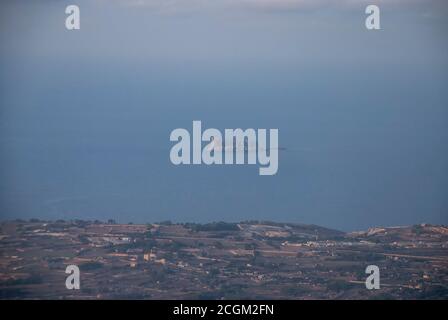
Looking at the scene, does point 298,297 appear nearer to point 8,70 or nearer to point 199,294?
point 199,294

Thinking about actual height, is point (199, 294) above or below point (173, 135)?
below

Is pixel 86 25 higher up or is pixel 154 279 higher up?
pixel 86 25

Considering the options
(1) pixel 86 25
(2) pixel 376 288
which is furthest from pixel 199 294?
(1) pixel 86 25
